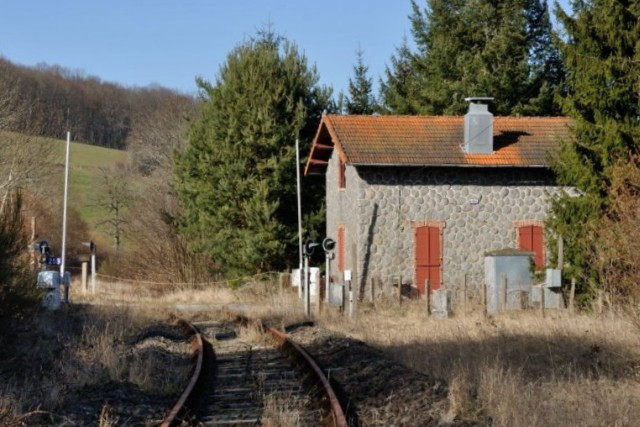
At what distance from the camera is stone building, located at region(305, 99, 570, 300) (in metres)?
28.0

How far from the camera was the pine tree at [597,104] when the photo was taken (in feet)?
59.2

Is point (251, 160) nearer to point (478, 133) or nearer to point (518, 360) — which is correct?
point (478, 133)

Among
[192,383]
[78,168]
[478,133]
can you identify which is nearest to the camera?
[192,383]

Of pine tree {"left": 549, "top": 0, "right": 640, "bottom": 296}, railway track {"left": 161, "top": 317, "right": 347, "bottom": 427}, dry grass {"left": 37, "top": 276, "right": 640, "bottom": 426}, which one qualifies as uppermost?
pine tree {"left": 549, "top": 0, "right": 640, "bottom": 296}

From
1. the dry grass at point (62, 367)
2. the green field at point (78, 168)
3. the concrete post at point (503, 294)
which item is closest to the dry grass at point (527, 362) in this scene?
the concrete post at point (503, 294)

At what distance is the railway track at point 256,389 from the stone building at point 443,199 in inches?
441

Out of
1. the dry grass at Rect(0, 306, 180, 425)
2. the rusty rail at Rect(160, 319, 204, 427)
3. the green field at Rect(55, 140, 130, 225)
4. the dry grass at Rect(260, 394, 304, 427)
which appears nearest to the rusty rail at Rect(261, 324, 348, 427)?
the dry grass at Rect(260, 394, 304, 427)

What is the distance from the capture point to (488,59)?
41.3 meters

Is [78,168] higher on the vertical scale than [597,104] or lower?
higher

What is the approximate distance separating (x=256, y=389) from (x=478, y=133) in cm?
1869

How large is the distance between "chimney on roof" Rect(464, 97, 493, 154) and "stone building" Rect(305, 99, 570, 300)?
0.03m

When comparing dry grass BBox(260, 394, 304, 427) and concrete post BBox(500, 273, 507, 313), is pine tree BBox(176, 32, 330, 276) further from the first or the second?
dry grass BBox(260, 394, 304, 427)

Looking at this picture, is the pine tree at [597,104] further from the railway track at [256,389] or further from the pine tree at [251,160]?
the pine tree at [251,160]

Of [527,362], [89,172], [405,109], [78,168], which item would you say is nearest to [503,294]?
[527,362]
